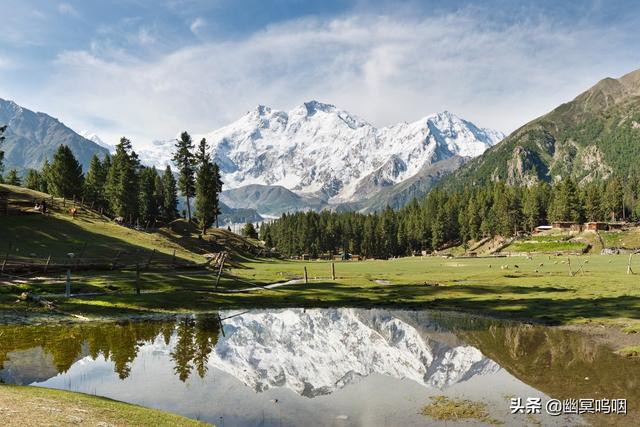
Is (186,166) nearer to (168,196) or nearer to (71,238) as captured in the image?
(168,196)

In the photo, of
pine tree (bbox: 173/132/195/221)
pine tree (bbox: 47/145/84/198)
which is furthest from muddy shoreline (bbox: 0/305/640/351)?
pine tree (bbox: 173/132/195/221)

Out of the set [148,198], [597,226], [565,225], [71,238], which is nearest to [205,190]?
[148,198]

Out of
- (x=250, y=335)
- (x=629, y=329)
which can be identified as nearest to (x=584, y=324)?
(x=629, y=329)

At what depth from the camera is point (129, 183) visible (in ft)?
403

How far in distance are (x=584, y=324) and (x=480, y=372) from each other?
1625 cm

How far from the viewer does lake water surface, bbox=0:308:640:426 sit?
19.4m

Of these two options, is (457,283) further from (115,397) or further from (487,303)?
(115,397)

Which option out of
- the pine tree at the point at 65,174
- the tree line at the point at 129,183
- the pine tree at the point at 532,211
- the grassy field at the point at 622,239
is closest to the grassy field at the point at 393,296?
the tree line at the point at 129,183

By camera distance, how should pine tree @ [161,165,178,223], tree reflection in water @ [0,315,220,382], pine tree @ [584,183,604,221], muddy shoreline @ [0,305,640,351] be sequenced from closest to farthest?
tree reflection in water @ [0,315,220,382] → muddy shoreline @ [0,305,640,351] → pine tree @ [161,165,178,223] → pine tree @ [584,183,604,221]

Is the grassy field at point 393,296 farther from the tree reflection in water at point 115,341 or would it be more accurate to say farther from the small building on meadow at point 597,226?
the small building on meadow at point 597,226

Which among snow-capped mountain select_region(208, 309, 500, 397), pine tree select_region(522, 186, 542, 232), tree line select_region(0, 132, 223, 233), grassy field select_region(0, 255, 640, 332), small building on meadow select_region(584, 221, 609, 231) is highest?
tree line select_region(0, 132, 223, 233)

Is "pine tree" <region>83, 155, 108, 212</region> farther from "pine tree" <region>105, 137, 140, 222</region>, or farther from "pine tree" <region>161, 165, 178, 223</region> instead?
"pine tree" <region>161, 165, 178, 223</region>

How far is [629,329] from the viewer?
3147 cm

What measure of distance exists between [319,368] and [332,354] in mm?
3479
